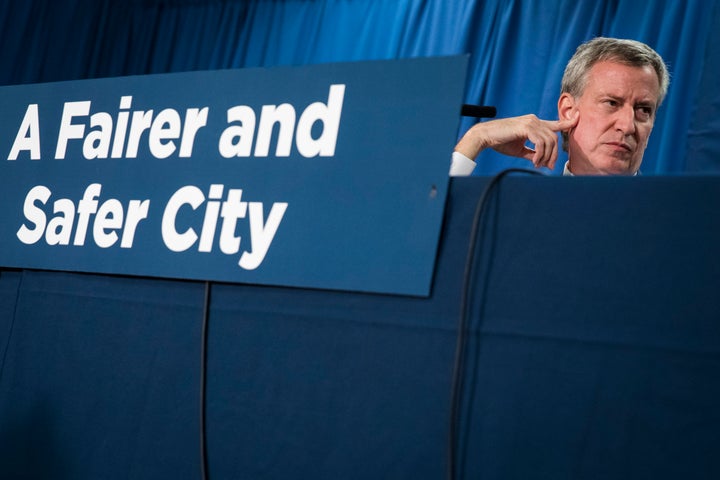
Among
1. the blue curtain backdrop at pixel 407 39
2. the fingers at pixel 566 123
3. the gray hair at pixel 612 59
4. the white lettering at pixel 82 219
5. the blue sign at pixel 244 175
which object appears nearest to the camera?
→ the blue sign at pixel 244 175

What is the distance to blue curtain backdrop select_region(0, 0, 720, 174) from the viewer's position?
297 cm

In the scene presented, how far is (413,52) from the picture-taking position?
3850mm

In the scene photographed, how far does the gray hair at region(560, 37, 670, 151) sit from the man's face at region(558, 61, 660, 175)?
0.01 m

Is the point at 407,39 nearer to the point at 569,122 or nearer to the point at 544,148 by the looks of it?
the point at 569,122

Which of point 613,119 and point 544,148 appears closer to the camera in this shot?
point 544,148

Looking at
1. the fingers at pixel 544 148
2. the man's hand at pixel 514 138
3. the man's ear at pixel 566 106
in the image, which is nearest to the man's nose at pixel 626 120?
the man's ear at pixel 566 106

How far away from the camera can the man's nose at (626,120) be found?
5.15 feet

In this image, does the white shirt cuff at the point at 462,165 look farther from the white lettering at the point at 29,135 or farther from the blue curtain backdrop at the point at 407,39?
the blue curtain backdrop at the point at 407,39

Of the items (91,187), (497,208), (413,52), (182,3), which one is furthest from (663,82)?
(182,3)

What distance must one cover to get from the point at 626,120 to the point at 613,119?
24 millimetres

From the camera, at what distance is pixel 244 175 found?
0.98 m

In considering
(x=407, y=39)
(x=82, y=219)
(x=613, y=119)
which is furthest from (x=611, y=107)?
(x=407, y=39)

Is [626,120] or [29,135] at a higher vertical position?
[626,120]

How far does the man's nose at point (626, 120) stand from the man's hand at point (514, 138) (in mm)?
329
